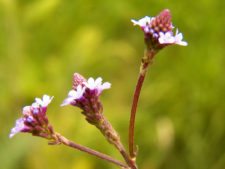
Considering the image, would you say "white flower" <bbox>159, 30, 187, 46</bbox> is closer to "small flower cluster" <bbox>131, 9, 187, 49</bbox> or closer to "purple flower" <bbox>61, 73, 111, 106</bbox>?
"small flower cluster" <bbox>131, 9, 187, 49</bbox>

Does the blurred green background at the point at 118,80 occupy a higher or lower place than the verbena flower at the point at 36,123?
higher

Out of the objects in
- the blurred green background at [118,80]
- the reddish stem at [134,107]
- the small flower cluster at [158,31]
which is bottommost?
the reddish stem at [134,107]

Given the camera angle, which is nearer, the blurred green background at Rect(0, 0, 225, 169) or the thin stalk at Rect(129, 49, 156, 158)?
the thin stalk at Rect(129, 49, 156, 158)

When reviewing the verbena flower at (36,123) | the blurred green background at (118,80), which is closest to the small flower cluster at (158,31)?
the verbena flower at (36,123)

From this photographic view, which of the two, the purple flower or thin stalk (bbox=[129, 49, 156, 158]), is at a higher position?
the purple flower

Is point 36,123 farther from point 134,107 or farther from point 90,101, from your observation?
point 134,107

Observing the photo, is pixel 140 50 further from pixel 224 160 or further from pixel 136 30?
pixel 224 160

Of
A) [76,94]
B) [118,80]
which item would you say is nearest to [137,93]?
[76,94]

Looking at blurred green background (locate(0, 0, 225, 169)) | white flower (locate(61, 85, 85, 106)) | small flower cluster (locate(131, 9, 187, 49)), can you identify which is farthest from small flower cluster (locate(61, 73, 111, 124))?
blurred green background (locate(0, 0, 225, 169))

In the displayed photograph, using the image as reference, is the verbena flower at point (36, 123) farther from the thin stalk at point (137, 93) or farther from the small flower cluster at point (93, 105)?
the thin stalk at point (137, 93)
